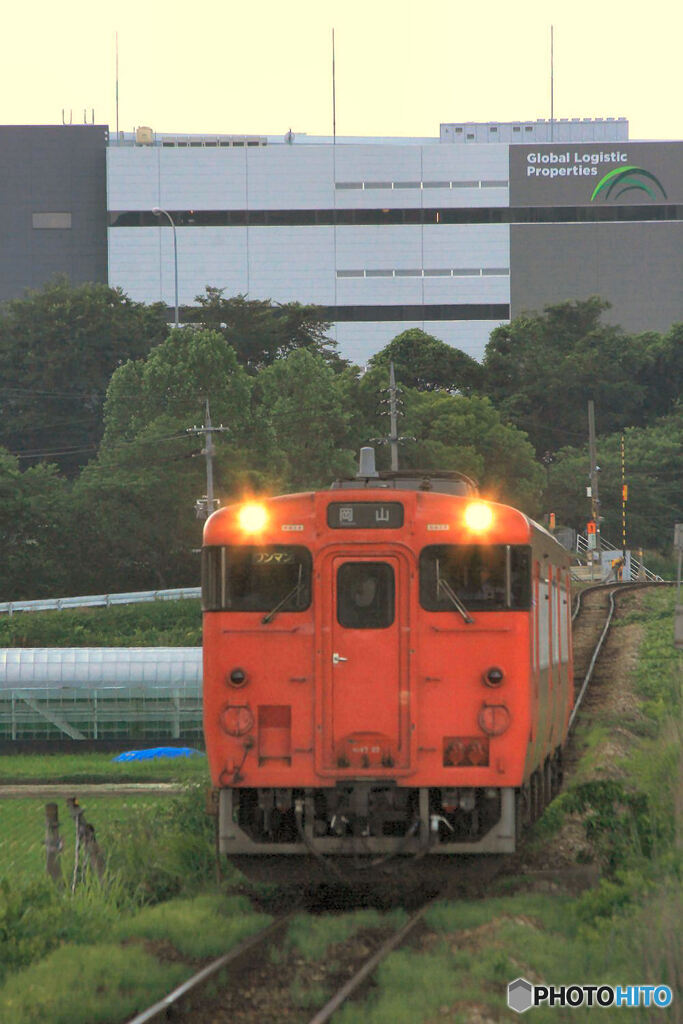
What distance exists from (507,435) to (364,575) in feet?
229

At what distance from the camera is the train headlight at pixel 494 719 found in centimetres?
1255

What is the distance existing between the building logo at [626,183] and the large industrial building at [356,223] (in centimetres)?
11

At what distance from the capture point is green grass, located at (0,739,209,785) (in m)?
34.2

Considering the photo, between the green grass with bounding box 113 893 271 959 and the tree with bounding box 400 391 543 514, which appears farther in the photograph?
the tree with bounding box 400 391 543 514

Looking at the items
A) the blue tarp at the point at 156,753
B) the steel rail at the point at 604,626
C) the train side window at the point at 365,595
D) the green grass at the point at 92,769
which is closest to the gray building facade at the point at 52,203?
the steel rail at the point at 604,626

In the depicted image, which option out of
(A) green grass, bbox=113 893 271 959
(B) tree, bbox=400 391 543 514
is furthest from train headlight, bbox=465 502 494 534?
(B) tree, bbox=400 391 543 514

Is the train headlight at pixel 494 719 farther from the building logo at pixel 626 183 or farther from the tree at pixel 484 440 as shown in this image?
the building logo at pixel 626 183

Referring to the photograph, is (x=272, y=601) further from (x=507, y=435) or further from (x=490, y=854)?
(x=507, y=435)

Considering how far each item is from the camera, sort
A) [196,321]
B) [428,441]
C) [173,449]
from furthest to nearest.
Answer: [196,321] → [428,441] → [173,449]

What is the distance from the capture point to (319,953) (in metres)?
11.2

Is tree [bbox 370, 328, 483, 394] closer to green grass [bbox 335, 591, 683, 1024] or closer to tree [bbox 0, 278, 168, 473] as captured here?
tree [bbox 0, 278, 168, 473]

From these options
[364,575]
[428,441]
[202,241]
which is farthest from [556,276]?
[364,575]

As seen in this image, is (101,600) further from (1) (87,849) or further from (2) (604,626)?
(1) (87,849)

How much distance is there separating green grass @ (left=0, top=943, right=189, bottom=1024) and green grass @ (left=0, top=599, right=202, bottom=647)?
172ft
